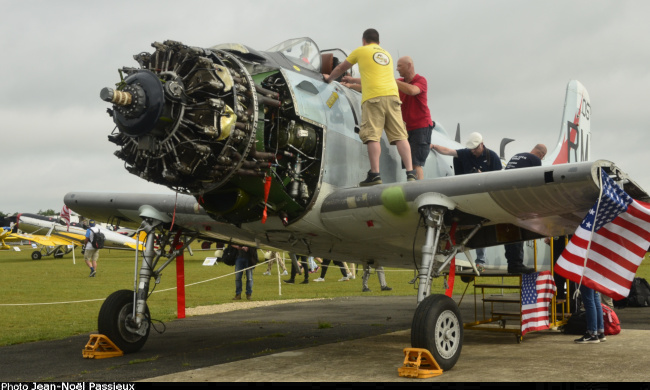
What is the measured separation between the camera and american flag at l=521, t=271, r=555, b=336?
9.55 m

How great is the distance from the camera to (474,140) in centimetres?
949

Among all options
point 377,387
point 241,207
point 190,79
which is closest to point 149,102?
point 190,79

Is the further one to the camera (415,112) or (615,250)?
(415,112)

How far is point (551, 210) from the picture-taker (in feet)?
24.0

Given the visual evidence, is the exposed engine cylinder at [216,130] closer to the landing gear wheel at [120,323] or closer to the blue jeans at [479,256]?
the landing gear wheel at [120,323]

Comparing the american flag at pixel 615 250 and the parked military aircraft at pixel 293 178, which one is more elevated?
the parked military aircraft at pixel 293 178

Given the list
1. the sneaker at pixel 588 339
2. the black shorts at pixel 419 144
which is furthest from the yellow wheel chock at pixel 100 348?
the sneaker at pixel 588 339

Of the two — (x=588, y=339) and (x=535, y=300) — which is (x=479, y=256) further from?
(x=588, y=339)

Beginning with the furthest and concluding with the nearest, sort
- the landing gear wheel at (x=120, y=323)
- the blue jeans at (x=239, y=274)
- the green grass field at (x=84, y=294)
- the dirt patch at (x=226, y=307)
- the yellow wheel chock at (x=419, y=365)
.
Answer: the blue jeans at (x=239, y=274) < the dirt patch at (x=226, y=307) < the green grass field at (x=84, y=294) < the landing gear wheel at (x=120, y=323) < the yellow wheel chock at (x=419, y=365)

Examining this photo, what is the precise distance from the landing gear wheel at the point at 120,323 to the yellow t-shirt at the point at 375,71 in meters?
4.12

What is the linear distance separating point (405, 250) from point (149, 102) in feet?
14.4

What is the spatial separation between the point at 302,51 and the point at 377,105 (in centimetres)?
122

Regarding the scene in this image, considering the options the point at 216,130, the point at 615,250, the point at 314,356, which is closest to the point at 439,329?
the point at 314,356

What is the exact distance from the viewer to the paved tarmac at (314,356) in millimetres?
6445
